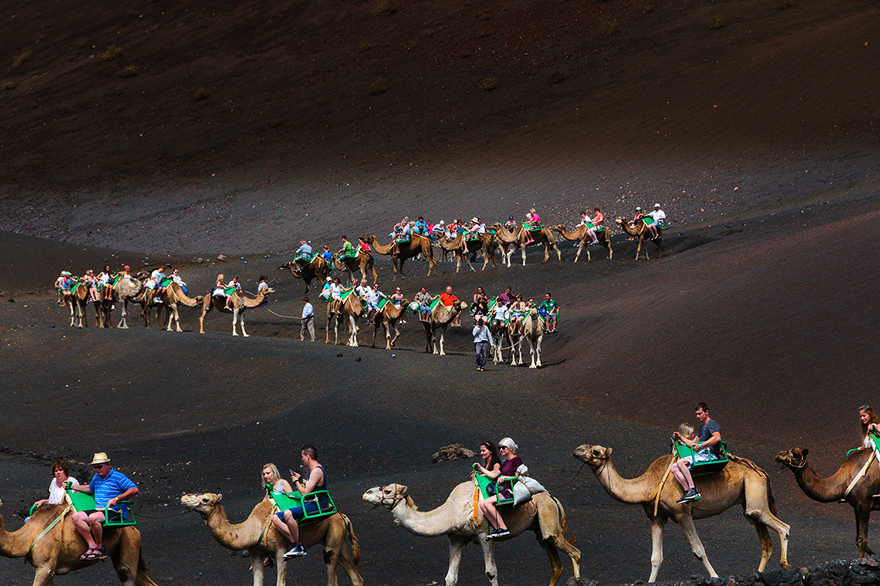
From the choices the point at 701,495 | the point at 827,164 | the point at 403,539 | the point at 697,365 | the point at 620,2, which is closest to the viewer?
the point at 701,495

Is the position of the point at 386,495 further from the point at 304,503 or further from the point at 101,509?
the point at 101,509

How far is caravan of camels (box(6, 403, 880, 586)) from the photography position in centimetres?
1146

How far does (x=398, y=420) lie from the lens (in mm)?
21703

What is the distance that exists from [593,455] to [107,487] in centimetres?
564

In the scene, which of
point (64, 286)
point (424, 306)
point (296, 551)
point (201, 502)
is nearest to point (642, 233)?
point (424, 306)

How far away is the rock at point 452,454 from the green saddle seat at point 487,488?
23.0ft

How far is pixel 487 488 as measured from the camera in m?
11.9

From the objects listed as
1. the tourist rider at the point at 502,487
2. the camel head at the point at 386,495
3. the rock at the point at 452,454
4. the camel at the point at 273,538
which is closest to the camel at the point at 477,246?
the rock at the point at 452,454

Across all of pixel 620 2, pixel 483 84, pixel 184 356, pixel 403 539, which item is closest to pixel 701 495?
pixel 403 539

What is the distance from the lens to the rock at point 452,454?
19000 millimetres

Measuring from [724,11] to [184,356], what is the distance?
5630cm

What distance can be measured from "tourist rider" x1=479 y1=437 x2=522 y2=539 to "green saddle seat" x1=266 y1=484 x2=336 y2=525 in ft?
6.06

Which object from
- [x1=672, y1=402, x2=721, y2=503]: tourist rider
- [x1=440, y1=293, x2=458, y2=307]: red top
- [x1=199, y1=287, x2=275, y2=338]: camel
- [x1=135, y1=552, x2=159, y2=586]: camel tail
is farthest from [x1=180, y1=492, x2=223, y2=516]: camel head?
[x1=199, y1=287, x2=275, y2=338]: camel

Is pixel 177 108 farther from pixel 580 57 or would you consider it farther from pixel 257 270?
pixel 257 270
